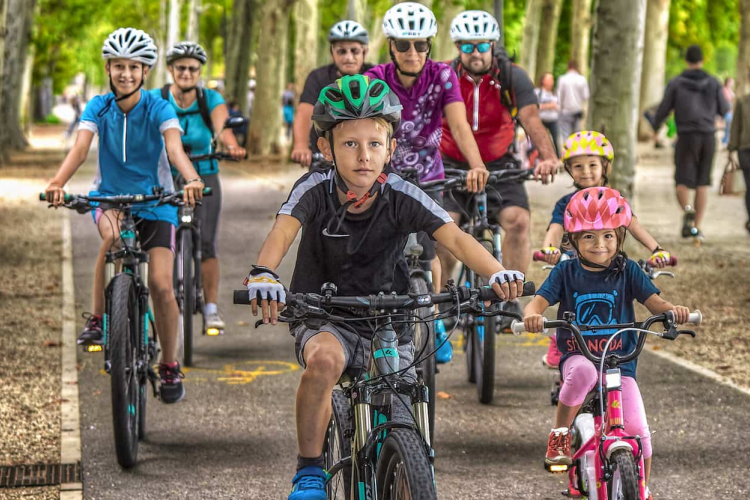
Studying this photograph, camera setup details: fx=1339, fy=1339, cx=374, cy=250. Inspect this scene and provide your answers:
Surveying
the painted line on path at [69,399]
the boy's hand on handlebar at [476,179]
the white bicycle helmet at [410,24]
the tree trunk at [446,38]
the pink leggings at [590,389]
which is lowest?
the painted line on path at [69,399]

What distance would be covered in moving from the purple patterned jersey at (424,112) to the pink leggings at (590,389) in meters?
2.54

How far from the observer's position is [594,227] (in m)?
5.50

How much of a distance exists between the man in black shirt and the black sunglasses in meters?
1.57

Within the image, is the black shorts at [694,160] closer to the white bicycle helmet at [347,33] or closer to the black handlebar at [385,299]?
the white bicycle helmet at [347,33]

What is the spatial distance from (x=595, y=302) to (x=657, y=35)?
3740 centimetres

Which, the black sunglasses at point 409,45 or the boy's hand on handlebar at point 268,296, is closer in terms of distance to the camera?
the boy's hand on handlebar at point 268,296

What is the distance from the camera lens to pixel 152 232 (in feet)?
24.8

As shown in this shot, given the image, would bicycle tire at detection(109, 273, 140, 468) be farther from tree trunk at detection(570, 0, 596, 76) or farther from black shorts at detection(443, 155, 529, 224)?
tree trunk at detection(570, 0, 596, 76)

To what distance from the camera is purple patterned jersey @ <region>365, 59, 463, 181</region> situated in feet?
25.8

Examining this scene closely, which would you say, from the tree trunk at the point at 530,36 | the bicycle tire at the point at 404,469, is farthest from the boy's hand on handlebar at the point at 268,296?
the tree trunk at the point at 530,36

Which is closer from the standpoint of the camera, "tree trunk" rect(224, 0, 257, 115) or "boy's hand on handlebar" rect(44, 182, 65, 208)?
"boy's hand on handlebar" rect(44, 182, 65, 208)

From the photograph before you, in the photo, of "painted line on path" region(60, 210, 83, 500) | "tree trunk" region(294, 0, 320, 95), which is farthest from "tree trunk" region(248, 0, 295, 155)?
"painted line on path" region(60, 210, 83, 500)

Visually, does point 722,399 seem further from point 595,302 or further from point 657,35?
point 657,35

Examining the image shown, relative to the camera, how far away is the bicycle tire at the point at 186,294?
9336 mm
